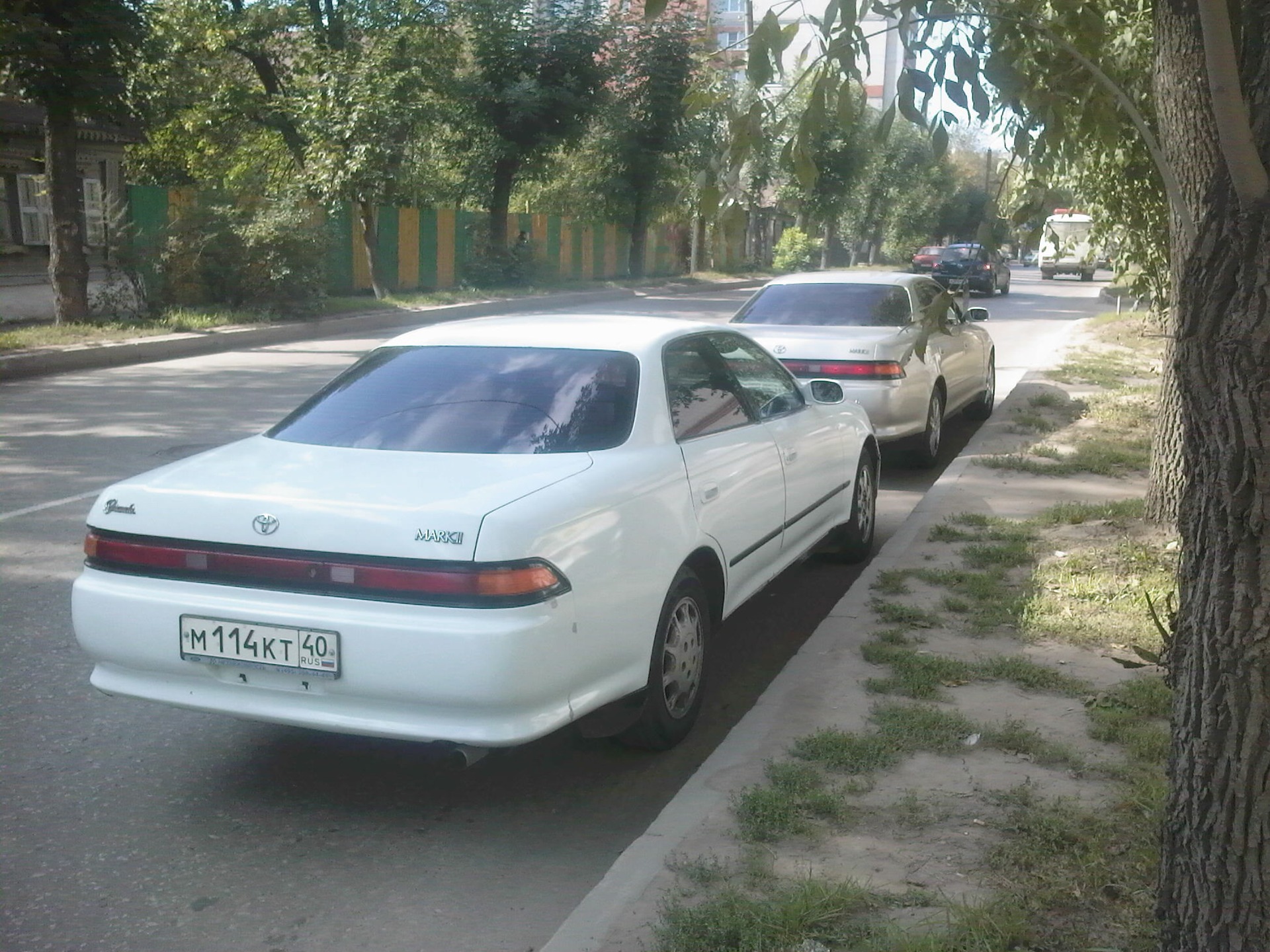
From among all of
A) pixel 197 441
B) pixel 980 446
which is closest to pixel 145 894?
pixel 197 441

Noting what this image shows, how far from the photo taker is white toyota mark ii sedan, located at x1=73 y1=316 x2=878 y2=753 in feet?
12.5

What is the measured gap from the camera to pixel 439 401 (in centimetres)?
485

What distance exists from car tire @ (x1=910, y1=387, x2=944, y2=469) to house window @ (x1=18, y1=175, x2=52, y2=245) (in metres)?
21.3

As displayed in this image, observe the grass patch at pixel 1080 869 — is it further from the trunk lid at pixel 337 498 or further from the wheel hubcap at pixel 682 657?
the trunk lid at pixel 337 498

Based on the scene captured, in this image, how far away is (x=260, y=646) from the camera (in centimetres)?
393

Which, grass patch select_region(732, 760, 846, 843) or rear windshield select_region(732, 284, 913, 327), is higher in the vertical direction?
rear windshield select_region(732, 284, 913, 327)

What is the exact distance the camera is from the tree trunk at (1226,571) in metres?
2.58

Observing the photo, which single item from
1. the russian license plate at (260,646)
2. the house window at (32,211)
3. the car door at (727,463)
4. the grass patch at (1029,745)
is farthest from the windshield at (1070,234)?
the house window at (32,211)

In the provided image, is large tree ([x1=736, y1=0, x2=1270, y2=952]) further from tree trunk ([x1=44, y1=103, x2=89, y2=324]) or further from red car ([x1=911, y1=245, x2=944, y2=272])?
red car ([x1=911, y1=245, x2=944, y2=272])

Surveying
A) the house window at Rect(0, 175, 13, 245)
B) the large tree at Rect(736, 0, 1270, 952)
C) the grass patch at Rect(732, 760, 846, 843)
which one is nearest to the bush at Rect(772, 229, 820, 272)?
the house window at Rect(0, 175, 13, 245)

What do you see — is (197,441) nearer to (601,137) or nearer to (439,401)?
(439,401)

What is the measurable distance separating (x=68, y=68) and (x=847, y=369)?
12.3 meters

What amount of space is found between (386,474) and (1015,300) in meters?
35.5

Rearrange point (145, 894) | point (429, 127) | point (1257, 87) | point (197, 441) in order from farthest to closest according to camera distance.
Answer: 1. point (429, 127)
2. point (197, 441)
3. point (145, 894)
4. point (1257, 87)
